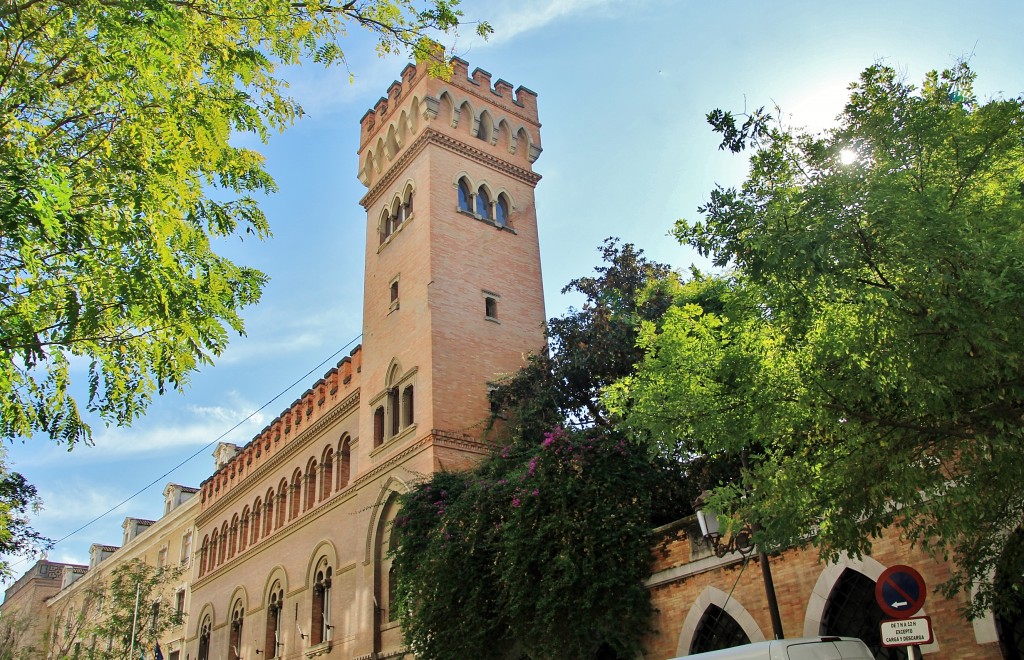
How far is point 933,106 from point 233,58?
6.50 meters

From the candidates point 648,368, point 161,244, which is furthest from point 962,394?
point 161,244

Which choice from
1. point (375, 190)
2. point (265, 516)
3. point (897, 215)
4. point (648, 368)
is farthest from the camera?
point (265, 516)

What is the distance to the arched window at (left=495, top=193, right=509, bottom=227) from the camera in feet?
75.7

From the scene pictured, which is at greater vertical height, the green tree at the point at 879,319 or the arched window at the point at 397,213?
the arched window at the point at 397,213

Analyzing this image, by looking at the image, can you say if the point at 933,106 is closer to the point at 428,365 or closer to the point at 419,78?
the point at 428,365

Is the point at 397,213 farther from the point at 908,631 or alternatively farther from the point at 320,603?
the point at 908,631

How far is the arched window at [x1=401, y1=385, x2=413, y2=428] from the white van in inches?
487

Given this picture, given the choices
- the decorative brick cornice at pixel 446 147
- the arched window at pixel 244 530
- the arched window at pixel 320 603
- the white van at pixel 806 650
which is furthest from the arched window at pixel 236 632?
the white van at pixel 806 650

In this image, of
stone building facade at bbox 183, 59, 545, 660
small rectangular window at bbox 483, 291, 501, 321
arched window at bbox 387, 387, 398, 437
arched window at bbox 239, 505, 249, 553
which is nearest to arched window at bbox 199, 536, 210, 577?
arched window at bbox 239, 505, 249, 553

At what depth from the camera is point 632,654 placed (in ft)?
41.8

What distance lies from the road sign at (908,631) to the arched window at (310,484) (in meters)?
20.1

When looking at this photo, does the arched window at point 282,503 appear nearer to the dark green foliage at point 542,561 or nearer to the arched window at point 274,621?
the arched window at point 274,621

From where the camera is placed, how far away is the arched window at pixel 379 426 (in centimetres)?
2066

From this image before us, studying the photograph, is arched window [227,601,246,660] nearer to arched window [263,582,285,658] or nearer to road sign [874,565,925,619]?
arched window [263,582,285,658]
